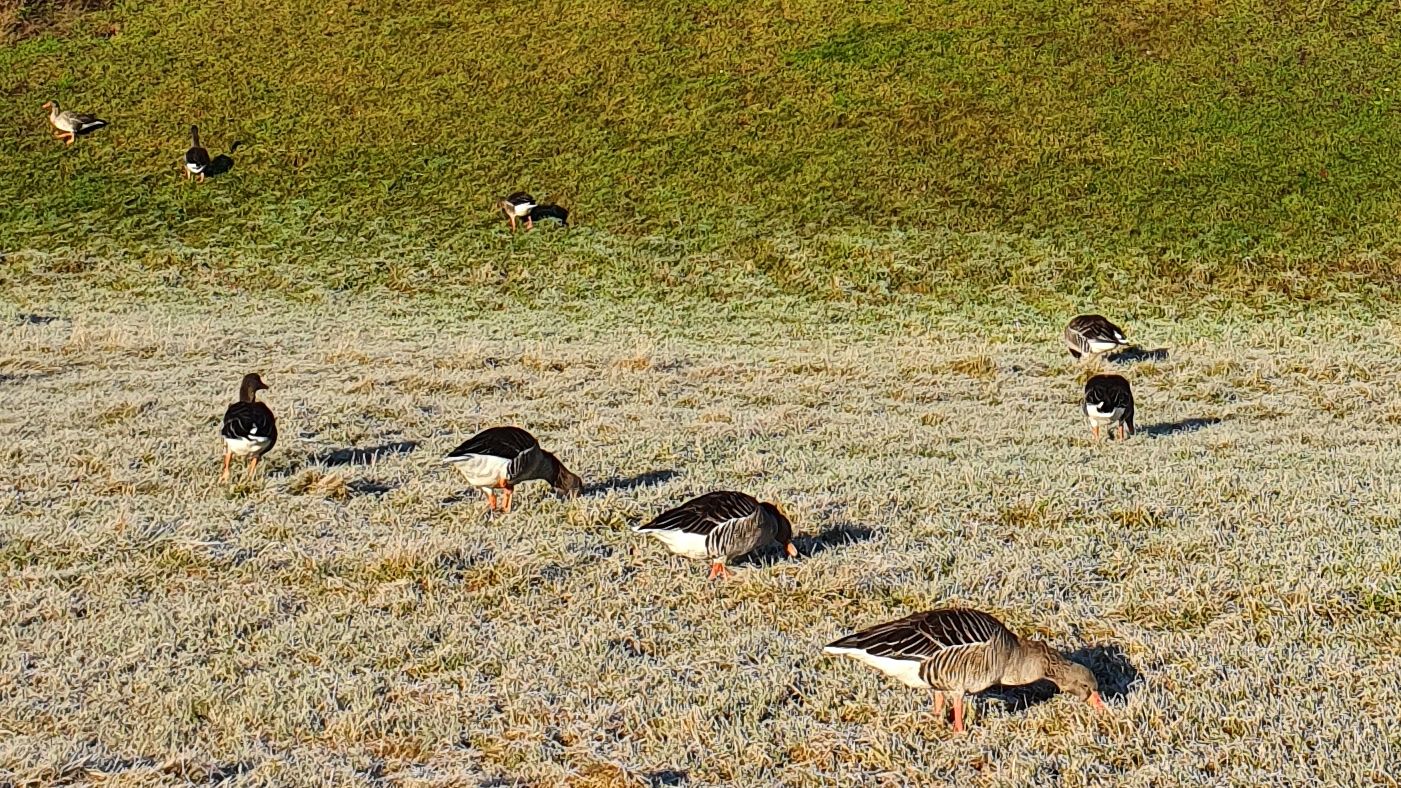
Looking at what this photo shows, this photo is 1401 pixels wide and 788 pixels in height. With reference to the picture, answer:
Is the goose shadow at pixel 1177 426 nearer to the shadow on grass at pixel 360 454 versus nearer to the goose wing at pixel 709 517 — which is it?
the goose wing at pixel 709 517

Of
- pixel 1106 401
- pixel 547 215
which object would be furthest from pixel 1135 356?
pixel 547 215

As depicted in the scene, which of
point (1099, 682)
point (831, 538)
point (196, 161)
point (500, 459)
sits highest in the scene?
point (196, 161)

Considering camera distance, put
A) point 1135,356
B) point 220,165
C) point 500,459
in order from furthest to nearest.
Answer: point 220,165
point 1135,356
point 500,459

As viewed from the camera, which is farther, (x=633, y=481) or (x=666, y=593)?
(x=633, y=481)

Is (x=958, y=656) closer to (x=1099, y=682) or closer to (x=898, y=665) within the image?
(x=898, y=665)

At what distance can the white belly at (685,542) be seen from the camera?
10.9 m

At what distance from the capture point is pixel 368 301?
Result: 109 ft

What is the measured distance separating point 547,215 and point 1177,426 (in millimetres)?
23236

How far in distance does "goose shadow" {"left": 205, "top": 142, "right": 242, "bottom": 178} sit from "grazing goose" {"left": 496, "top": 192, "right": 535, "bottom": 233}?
10951 mm

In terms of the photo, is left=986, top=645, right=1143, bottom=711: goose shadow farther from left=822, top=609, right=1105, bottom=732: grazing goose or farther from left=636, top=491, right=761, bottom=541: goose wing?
left=636, top=491, right=761, bottom=541: goose wing

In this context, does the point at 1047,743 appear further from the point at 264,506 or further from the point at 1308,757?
the point at 264,506

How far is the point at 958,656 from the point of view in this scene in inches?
329

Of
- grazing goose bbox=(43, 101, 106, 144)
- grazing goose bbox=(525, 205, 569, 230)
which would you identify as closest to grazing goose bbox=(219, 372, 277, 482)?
grazing goose bbox=(525, 205, 569, 230)

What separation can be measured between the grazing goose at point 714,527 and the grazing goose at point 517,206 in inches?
1068
